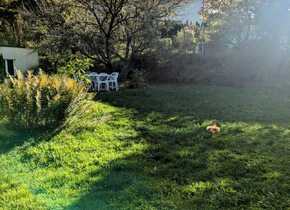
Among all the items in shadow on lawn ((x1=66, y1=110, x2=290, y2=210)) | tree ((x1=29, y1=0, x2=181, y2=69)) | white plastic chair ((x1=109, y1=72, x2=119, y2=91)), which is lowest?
shadow on lawn ((x1=66, y1=110, x2=290, y2=210))

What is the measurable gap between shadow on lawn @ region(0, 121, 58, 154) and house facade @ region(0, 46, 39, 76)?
9.72 metres

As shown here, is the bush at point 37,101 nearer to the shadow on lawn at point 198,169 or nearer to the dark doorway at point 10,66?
the shadow on lawn at point 198,169

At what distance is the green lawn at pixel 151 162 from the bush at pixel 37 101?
0.21m

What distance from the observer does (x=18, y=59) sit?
1597 centimetres

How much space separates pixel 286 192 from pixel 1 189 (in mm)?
2728

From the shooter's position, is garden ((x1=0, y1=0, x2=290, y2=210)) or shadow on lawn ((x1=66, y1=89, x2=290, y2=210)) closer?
shadow on lawn ((x1=66, y1=89, x2=290, y2=210))

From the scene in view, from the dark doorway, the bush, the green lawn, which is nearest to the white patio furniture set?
the green lawn

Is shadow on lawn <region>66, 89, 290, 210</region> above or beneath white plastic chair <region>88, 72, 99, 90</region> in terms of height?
beneath

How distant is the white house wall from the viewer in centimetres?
1540

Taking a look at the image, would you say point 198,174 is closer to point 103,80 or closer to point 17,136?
point 17,136

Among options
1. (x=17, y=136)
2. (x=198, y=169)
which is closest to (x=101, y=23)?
(x=17, y=136)

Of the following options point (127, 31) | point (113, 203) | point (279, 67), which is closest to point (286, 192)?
point (113, 203)

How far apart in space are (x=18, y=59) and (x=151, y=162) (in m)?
13.0

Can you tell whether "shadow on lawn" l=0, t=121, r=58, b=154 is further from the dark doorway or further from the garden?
the dark doorway
